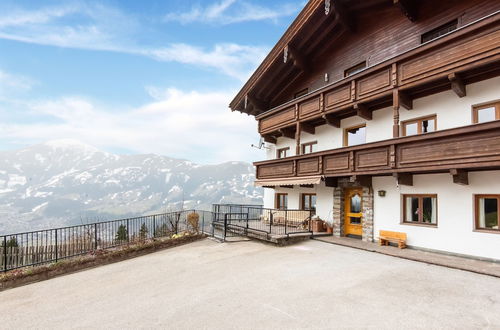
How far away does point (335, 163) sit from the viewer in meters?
12.6

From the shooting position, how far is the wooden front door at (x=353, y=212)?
42.7ft

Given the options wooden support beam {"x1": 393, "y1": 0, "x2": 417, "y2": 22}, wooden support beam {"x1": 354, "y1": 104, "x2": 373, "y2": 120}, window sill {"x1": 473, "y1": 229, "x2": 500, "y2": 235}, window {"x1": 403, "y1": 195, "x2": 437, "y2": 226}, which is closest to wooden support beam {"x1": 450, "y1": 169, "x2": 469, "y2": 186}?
window {"x1": 403, "y1": 195, "x2": 437, "y2": 226}

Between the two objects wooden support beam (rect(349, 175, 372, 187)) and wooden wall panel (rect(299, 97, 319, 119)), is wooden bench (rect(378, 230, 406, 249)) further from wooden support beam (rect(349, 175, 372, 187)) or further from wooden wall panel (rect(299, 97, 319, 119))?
wooden wall panel (rect(299, 97, 319, 119))

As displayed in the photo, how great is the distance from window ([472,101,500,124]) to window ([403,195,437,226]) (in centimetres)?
292

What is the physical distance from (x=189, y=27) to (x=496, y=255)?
26054 millimetres

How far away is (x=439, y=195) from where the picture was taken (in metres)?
10.0

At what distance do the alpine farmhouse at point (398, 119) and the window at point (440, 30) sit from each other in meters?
0.04

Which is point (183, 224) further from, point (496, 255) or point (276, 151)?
point (496, 255)

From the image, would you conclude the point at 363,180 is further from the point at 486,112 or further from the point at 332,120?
the point at 486,112

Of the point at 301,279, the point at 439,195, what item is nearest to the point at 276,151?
the point at 439,195

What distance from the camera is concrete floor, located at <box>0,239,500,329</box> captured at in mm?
5508

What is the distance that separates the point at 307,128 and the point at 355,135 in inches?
102

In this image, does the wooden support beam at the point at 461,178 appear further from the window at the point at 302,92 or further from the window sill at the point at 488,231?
the window at the point at 302,92

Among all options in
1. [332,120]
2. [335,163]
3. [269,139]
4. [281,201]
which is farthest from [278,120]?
[281,201]
